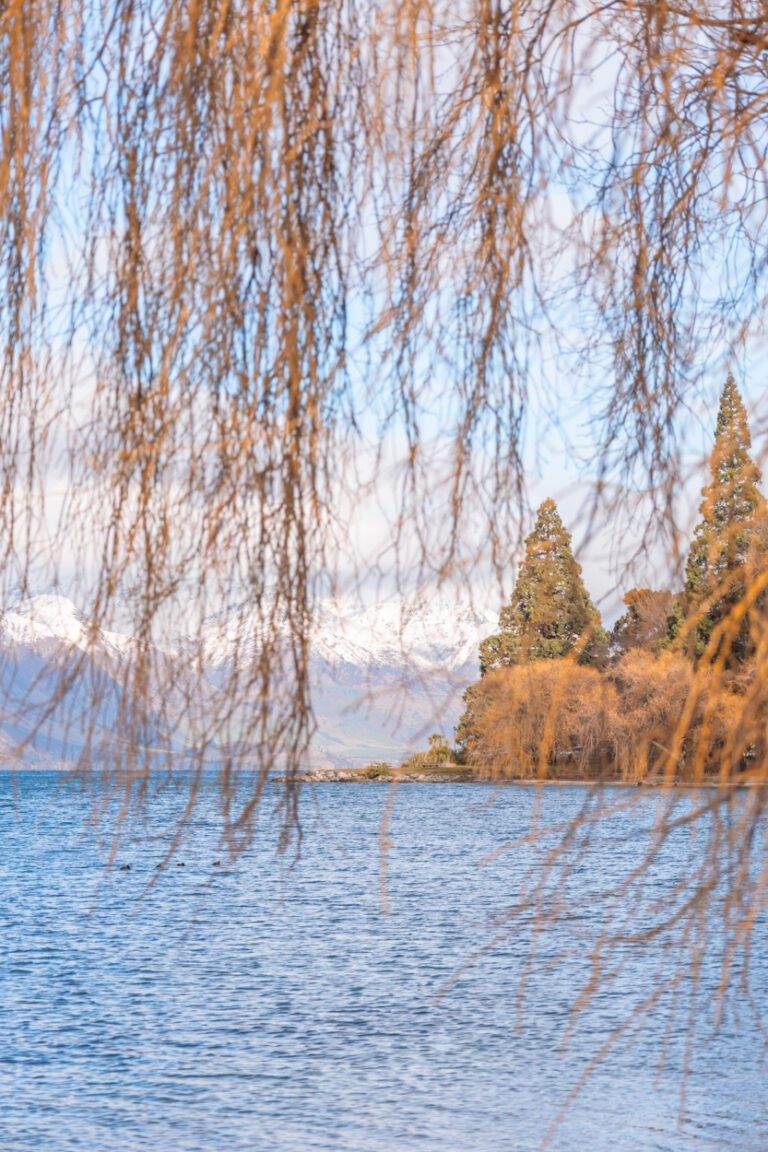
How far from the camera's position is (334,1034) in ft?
66.8

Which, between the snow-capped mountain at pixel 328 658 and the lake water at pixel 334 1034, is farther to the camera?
the lake water at pixel 334 1034

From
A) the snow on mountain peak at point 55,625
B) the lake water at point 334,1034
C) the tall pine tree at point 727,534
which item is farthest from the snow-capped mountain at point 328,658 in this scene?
the lake water at point 334,1034

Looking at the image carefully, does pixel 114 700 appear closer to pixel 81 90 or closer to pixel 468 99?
pixel 81 90

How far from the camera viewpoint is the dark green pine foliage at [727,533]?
140 cm

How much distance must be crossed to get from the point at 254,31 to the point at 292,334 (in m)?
0.29

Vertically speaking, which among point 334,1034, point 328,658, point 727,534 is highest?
point 727,534

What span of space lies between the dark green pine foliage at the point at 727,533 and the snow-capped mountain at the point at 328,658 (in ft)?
0.70

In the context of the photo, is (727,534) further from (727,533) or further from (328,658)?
(328,658)

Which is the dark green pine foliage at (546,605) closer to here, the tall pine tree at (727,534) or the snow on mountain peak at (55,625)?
the tall pine tree at (727,534)

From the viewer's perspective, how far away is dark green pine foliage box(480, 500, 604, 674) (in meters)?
1.40

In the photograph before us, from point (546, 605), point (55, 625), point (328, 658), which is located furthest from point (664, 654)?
point (55, 625)

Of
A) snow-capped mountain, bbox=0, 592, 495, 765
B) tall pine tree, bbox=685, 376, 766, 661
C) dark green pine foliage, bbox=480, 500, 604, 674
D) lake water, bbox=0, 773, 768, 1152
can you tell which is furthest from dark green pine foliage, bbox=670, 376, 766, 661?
lake water, bbox=0, 773, 768, 1152

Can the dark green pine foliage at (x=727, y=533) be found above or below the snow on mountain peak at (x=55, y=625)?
above

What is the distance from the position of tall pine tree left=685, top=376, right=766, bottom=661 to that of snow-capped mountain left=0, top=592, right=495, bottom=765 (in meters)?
0.21
